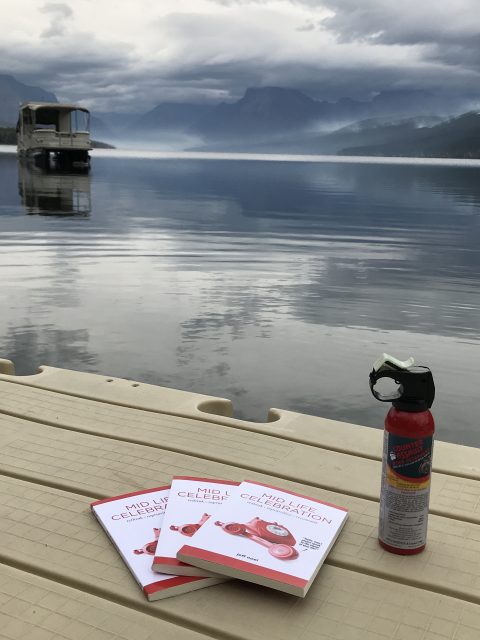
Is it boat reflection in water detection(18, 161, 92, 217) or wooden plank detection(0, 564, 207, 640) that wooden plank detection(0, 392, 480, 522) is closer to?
wooden plank detection(0, 564, 207, 640)

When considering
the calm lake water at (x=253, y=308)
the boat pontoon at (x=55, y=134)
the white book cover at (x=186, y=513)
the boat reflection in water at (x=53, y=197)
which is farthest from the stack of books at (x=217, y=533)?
the boat pontoon at (x=55, y=134)

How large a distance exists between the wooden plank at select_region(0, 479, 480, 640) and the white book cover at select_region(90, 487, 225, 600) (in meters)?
0.02

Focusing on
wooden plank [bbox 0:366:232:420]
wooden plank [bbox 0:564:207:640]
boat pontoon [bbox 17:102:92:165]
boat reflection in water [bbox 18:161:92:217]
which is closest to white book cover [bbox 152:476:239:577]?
wooden plank [bbox 0:564:207:640]

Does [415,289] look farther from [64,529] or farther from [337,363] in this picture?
[64,529]

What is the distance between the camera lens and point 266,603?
4.48ft

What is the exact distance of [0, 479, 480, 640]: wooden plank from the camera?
1294 millimetres

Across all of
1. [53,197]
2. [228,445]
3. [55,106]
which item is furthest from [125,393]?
[55,106]

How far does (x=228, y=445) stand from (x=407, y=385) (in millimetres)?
792

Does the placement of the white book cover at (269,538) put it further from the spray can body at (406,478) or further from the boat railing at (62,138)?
the boat railing at (62,138)

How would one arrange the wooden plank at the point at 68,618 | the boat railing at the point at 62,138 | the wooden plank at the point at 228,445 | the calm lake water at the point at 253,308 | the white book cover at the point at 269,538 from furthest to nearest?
the boat railing at the point at 62,138
the calm lake water at the point at 253,308
the wooden plank at the point at 228,445
the white book cover at the point at 269,538
the wooden plank at the point at 68,618

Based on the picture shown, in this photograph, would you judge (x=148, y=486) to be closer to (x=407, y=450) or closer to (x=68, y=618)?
(x=68, y=618)

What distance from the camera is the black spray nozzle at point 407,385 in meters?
1.48

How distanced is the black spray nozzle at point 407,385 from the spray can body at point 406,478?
0.06 ft

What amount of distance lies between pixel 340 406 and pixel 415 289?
3.64 metres
